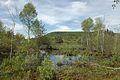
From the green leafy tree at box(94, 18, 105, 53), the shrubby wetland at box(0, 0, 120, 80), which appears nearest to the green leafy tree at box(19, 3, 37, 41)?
the shrubby wetland at box(0, 0, 120, 80)

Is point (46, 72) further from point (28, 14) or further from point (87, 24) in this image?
point (87, 24)

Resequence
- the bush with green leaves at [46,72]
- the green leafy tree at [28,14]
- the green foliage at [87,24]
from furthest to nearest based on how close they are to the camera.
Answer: the green foliage at [87,24] < the green leafy tree at [28,14] < the bush with green leaves at [46,72]

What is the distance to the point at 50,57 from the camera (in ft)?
185

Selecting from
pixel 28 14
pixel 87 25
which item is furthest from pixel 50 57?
pixel 87 25

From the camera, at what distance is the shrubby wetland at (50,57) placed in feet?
76.6

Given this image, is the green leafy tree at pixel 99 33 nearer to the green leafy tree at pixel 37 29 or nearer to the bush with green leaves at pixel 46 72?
the green leafy tree at pixel 37 29

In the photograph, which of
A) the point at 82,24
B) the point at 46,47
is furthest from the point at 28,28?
the point at 82,24

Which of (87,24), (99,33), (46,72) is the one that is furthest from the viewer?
(87,24)

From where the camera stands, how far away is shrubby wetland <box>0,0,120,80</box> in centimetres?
2336

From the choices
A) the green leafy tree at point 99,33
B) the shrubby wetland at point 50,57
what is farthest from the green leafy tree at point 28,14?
the green leafy tree at point 99,33

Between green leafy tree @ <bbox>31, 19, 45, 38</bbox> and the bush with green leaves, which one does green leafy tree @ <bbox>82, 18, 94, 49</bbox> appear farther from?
the bush with green leaves

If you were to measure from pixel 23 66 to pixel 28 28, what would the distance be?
1371 inches

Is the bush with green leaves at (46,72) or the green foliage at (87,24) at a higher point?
the green foliage at (87,24)

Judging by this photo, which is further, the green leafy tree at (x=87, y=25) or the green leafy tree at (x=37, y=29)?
the green leafy tree at (x=87, y=25)
